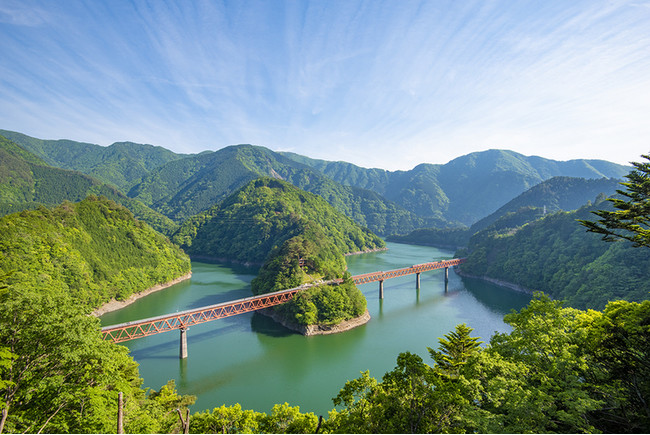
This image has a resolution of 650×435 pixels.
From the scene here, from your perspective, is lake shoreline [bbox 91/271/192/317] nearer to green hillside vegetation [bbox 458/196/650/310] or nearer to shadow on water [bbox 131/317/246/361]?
shadow on water [bbox 131/317/246/361]

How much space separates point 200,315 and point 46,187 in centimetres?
14158

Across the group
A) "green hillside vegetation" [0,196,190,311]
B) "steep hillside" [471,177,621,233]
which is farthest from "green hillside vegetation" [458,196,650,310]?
"green hillside vegetation" [0,196,190,311]

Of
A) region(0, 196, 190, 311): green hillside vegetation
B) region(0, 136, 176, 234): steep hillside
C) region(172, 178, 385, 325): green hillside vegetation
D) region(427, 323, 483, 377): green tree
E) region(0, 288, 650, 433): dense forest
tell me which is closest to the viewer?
region(0, 288, 650, 433): dense forest

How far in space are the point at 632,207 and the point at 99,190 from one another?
180m

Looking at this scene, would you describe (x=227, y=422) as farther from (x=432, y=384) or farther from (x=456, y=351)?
(x=456, y=351)

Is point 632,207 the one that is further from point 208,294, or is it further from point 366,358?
point 208,294

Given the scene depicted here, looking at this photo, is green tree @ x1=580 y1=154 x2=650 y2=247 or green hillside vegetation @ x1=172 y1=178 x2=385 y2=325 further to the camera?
green hillside vegetation @ x1=172 y1=178 x2=385 y2=325

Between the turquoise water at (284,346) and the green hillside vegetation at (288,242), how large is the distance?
4.05m

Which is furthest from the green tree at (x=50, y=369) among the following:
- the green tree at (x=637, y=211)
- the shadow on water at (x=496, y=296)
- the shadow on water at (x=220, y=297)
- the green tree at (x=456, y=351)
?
the shadow on water at (x=496, y=296)

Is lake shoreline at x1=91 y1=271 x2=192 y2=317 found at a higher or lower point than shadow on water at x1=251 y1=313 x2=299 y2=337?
higher

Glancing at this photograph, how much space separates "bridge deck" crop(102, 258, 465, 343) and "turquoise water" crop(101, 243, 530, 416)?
6.05 feet

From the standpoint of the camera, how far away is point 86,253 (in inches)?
1909

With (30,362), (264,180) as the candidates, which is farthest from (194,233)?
(30,362)

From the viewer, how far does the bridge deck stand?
29030 millimetres
